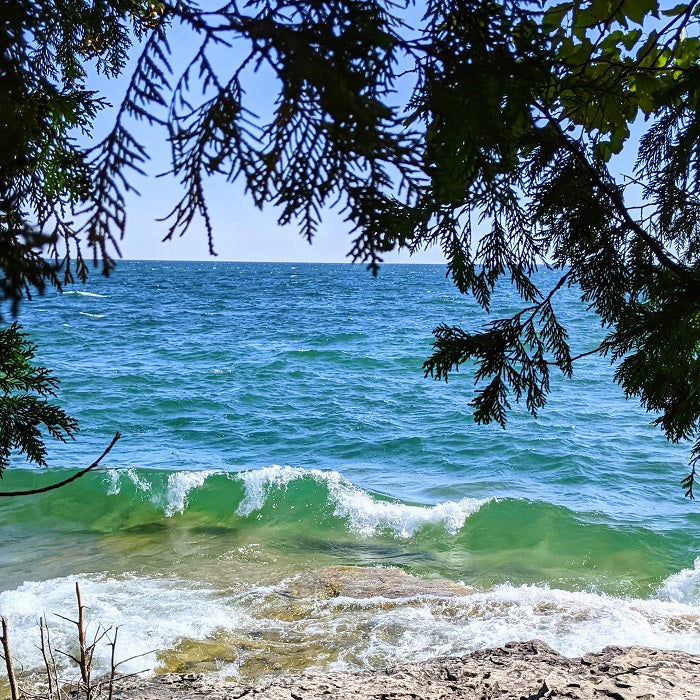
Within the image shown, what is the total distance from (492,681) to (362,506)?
6.67 m

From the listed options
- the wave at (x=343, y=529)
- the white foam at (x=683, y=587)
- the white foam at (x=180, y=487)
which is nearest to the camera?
the white foam at (x=683, y=587)

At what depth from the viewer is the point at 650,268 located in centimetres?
279

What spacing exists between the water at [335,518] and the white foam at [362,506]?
0.04 meters

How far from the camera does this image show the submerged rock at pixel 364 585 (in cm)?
718

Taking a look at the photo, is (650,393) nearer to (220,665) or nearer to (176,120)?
(176,120)

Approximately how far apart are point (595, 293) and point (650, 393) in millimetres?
496

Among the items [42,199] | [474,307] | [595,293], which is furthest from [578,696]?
[474,307]

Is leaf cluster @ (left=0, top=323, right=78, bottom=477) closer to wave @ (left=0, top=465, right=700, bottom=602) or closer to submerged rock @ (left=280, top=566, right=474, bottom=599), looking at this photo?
submerged rock @ (left=280, top=566, right=474, bottom=599)

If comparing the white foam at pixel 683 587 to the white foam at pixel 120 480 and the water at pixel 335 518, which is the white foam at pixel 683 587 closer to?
the water at pixel 335 518

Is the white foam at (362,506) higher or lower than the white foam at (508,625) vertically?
lower

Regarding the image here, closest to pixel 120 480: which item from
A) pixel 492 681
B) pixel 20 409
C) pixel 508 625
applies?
pixel 508 625

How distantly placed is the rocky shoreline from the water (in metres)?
1.06

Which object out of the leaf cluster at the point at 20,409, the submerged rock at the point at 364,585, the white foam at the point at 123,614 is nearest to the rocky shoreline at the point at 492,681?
the white foam at the point at 123,614

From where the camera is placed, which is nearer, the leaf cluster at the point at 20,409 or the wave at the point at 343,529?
the leaf cluster at the point at 20,409
